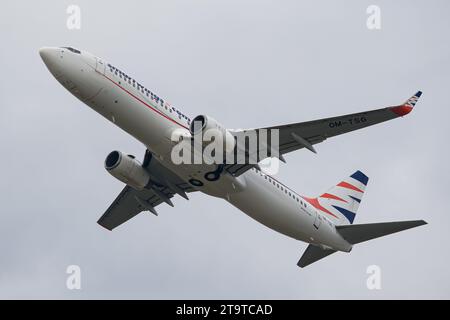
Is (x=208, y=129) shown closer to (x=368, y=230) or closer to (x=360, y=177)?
(x=368, y=230)

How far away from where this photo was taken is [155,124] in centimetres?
4638

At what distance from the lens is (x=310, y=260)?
5516cm

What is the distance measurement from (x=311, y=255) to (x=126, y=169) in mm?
12688

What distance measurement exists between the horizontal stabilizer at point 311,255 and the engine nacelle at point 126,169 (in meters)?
10.9

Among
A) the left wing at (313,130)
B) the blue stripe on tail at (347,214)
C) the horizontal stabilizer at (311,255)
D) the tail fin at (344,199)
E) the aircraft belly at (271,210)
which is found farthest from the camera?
the blue stripe on tail at (347,214)

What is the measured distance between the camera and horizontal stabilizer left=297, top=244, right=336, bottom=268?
55.0 metres

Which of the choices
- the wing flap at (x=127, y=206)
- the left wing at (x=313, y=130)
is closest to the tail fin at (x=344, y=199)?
the left wing at (x=313, y=130)

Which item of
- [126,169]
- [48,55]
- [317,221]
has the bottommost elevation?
[317,221]

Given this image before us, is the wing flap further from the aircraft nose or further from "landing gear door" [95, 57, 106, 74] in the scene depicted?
the aircraft nose

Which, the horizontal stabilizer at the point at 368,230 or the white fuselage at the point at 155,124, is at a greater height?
the white fuselage at the point at 155,124

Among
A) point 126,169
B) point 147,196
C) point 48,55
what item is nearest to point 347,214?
point 147,196

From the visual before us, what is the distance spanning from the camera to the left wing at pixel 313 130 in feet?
144

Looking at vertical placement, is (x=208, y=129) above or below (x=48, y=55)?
below

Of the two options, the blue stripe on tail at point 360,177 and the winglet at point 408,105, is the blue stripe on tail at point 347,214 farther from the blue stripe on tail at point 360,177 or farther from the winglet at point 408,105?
the winglet at point 408,105
